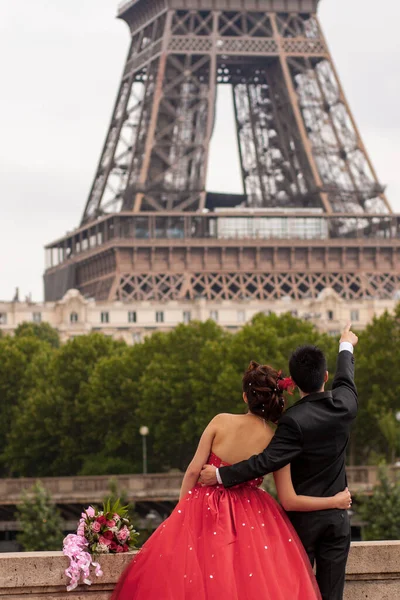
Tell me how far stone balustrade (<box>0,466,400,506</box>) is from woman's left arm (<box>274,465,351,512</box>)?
168 ft

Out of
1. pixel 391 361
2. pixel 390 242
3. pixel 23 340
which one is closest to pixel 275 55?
pixel 390 242

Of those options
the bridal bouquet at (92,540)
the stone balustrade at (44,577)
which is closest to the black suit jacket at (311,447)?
the bridal bouquet at (92,540)

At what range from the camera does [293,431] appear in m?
13.1

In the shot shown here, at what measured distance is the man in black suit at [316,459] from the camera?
13102 mm

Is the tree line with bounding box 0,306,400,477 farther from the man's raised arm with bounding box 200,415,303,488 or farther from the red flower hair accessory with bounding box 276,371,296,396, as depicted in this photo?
the man's raised arm with bounding box 200,415,303,488

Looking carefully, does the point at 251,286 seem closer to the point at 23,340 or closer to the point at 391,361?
the point at 23,340

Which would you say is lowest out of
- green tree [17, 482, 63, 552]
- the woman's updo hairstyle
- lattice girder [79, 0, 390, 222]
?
green tree [17, 482, 63, 552]

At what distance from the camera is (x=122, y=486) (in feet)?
219

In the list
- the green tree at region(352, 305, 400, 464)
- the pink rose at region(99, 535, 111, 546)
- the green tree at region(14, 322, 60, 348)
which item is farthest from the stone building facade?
the pink rose at region(99, 535, 111, 546)

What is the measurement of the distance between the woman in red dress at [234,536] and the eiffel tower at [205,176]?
4262 inches

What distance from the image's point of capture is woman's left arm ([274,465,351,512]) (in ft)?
43.2

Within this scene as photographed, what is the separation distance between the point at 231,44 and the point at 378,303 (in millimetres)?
24770

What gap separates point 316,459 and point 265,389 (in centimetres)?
71

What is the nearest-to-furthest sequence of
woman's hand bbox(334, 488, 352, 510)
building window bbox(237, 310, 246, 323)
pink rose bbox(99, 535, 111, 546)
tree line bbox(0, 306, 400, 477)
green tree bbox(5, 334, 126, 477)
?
woman's hand bbox(334, 488, 352, 510)
pink rose bbox(99, 535, 111, 546)
tree line bbox(0, 306, 400, 477)
green tree bbox(5, 334, 126, 477)
building window bbox(237, 310, 246, 323)
